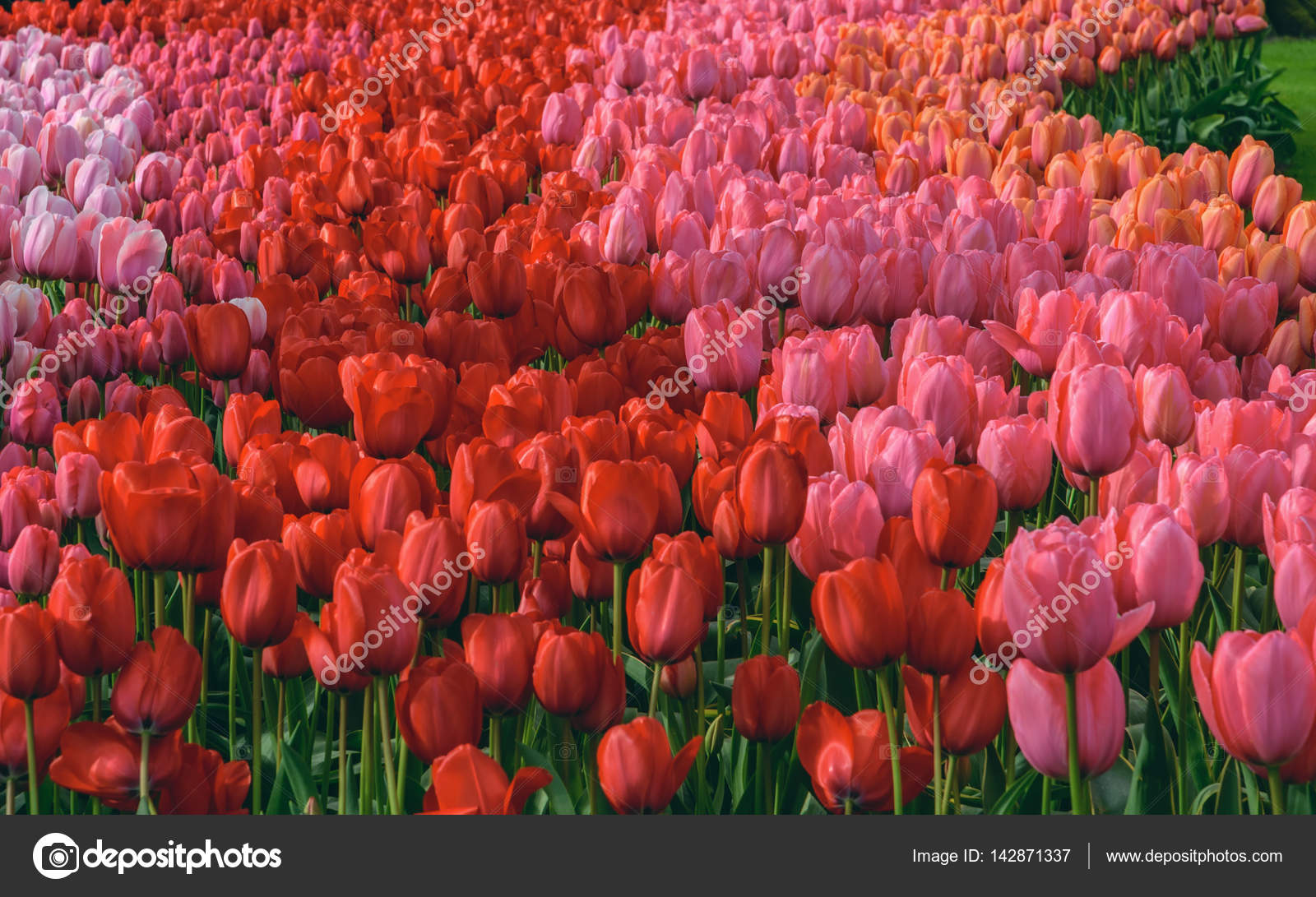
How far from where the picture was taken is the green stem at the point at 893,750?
1550 mm

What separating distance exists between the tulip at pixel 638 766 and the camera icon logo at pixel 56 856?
0.57m

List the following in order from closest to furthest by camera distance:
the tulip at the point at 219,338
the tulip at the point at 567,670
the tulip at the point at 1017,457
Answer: the tulip at the point at 567,670 → the tulip at the point at 1017,457 → the tulip at the point at 219,338

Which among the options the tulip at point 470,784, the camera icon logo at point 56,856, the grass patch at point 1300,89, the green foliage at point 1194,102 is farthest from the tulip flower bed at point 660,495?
the grass patch at point 1300,89

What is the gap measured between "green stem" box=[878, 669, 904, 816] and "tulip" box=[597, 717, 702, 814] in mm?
236

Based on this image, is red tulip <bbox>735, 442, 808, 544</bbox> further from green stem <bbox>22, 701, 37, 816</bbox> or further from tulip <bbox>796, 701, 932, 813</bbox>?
green stem <bbox>22, 701, 37, 816</bbox>

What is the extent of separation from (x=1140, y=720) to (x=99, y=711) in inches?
59.9

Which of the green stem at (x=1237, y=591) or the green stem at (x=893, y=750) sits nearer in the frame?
the green stem at (x=893, y=750)

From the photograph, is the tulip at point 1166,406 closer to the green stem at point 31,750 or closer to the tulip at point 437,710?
the tulip at point 437,710

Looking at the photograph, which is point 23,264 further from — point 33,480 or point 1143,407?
point 1143,407

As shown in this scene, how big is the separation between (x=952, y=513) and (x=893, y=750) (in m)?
0.32

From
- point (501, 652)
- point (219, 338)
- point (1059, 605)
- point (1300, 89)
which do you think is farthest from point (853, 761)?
point (1300, 89)

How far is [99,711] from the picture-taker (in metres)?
1.83

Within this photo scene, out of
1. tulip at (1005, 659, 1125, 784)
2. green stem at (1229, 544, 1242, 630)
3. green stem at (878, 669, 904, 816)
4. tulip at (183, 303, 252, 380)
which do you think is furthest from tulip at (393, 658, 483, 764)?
tulip at (183, 303, 252, 380)

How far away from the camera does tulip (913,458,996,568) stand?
5.52 ft
